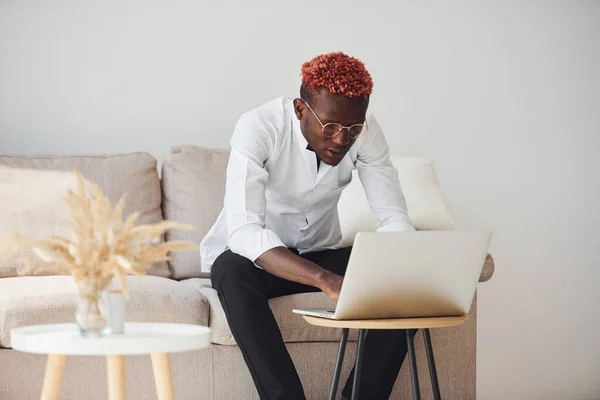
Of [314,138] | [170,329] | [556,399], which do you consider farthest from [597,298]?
[170,329]

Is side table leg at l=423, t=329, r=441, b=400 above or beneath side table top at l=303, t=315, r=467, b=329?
beneath

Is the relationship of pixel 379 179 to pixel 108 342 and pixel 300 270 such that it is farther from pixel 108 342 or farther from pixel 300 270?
pixel 108 342

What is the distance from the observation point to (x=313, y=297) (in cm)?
250

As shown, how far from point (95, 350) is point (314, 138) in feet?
3.25

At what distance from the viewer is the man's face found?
213 centimetres

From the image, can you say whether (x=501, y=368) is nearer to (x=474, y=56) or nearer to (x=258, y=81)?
(x=474, y=56)

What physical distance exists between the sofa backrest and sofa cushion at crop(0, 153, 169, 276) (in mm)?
63

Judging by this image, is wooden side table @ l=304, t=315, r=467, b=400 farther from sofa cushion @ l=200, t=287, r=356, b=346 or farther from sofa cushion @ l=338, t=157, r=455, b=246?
sofa cushion @ l=338, t=157, r=455, b=246

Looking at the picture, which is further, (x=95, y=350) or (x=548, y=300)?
(x=548, y=300)

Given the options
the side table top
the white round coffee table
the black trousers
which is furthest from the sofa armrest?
the white round coffee table

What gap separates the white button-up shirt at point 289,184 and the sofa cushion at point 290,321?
0.56 feet

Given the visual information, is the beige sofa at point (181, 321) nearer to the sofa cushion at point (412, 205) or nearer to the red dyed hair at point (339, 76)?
the sofa cushion at point (412, 205)

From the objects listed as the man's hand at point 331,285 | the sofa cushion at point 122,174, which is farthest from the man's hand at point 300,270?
the sofa cushion at point 122,174

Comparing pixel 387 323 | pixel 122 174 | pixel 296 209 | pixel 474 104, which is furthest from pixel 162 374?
pixel 474 104
